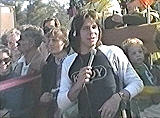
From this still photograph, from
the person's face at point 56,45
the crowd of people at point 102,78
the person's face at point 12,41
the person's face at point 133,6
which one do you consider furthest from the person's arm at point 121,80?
the person's face at point 12,41

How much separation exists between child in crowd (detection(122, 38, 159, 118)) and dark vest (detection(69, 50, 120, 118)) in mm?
165

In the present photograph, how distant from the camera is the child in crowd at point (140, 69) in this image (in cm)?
227

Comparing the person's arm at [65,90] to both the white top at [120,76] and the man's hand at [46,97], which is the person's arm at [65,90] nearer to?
the white top at [120,76]

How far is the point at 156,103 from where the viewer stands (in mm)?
2256

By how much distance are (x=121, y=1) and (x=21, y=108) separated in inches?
51.1

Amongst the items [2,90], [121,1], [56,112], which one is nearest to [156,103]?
[56,112]

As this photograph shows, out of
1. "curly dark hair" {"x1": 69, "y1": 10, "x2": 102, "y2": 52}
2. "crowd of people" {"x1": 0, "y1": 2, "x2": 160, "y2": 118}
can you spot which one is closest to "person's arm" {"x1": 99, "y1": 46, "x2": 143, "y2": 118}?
"crowd of people" {"x1": 0, "y1": 2, "x2": 160, "y2": 118}

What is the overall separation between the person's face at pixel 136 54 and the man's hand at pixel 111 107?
13.0 inches

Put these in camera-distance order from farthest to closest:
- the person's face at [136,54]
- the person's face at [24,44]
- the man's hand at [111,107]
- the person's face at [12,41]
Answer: the person's face at [12,41], the person's face at [24,44], the person's face at [136,54], the man's hand at [111,107]

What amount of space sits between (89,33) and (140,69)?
1.22 feet

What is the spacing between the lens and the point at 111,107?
2166 mm

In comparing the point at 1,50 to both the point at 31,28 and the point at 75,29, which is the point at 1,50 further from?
the point at 75,29

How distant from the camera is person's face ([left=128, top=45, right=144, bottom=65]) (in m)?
2.42

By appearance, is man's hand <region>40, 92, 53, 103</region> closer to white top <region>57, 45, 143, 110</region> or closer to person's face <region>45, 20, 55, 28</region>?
white top <region>57, 45, 143, 110</region>
